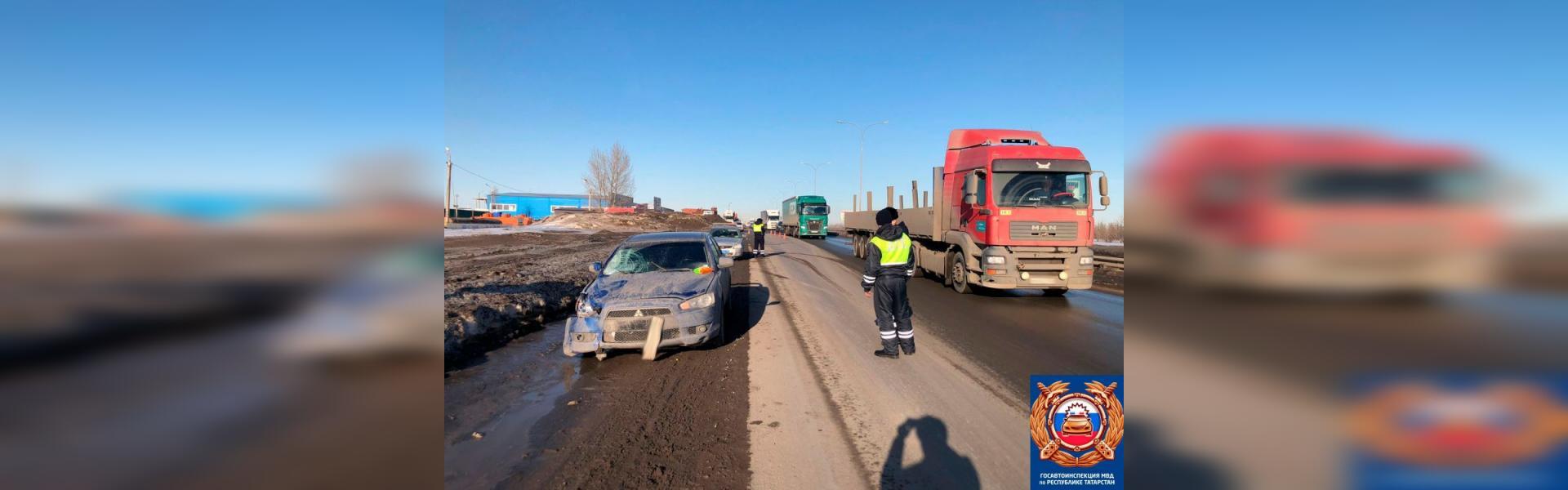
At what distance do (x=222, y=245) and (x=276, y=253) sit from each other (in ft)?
0.26

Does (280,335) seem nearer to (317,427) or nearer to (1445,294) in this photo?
(317,427)

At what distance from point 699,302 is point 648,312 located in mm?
502

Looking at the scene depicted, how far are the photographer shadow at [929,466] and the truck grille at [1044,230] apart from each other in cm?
585

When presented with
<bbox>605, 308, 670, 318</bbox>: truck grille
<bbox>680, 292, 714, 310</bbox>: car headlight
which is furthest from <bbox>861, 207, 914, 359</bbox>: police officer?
<bbox>605, 308, 670, 318</bbox>: truck grille

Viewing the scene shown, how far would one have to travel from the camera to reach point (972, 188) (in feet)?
29.5

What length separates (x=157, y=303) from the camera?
128 centimetres

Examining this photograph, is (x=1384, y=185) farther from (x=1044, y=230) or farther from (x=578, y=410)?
(x=1044, y=230)

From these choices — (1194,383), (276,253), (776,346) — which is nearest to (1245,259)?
(1194,383)

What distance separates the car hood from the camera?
523cm

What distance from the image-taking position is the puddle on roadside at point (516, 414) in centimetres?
298

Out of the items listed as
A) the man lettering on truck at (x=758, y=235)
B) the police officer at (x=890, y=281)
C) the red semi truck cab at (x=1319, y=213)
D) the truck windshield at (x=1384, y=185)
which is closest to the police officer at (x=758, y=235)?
the man lettering on truck at (x=758, y=235)

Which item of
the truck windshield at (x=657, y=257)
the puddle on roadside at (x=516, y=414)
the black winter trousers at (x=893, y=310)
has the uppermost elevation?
the truck windshield at (x=657, y=257)

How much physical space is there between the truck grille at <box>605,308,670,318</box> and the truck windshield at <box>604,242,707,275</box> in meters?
1.17

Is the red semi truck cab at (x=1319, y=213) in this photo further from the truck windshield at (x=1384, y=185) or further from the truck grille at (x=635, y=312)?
the truck grille at (x=635, y=312)
